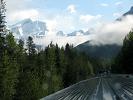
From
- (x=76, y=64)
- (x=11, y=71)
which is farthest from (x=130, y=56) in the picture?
(x=11, y=71)

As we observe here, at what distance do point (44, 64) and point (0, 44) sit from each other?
195 ft

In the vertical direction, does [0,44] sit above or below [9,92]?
above

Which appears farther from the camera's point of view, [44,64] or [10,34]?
[44,64]

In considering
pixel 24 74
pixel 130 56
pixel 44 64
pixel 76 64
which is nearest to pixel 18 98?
pixel 24 74

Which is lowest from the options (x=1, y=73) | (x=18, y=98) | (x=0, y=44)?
(x=18, y=98)

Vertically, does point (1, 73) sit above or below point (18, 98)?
above

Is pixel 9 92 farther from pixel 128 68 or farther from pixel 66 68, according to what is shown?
pixel 66 68

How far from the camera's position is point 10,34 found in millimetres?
70500

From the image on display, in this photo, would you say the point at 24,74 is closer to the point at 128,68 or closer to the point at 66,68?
the point at 128,68

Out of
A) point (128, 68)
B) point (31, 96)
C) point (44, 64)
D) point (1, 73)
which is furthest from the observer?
point (128, 68)

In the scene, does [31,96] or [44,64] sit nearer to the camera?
[31,96]

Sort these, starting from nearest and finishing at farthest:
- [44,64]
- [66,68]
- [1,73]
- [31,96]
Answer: [1,73]
[31,96]
[44,64]
[66,68]

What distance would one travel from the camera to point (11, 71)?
6462 centimetres

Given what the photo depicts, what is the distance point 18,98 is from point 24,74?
4.89 metres
